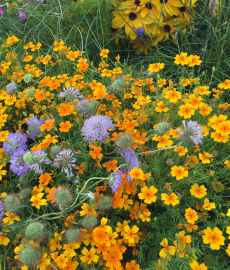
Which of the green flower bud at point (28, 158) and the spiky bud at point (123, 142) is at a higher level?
the green flower bud at point (28, 158)

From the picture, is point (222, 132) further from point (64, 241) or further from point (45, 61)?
point (45, 61)

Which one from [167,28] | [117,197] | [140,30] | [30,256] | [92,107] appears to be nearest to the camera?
[30,256]

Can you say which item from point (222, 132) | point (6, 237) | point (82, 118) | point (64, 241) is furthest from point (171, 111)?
point (6, 237)

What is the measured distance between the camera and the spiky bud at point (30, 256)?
103 centimetres

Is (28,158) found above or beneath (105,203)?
above

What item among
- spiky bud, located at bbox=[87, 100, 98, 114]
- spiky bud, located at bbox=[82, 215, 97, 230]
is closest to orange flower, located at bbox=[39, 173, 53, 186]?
spiky bud, located at bbox=[82, 215, 97, 230]

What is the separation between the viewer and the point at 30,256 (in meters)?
1.03

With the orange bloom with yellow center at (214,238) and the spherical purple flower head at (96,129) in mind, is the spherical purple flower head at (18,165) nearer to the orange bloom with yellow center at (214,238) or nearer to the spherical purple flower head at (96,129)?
the spherical purple flower head at (96,129)

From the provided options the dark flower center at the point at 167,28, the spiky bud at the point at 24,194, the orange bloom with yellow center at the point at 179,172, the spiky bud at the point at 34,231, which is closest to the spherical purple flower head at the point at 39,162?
the spiky bud at the point at 24,194

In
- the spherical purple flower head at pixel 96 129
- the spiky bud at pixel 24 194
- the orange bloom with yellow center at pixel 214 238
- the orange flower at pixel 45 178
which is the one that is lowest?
the orange bloom with yellow center at pixel 214 238

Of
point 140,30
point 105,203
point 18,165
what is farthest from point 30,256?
point 140,30

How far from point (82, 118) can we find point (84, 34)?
62.3 inches

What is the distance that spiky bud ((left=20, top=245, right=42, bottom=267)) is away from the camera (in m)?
1.03

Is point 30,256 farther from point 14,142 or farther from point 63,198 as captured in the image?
point 14,142
